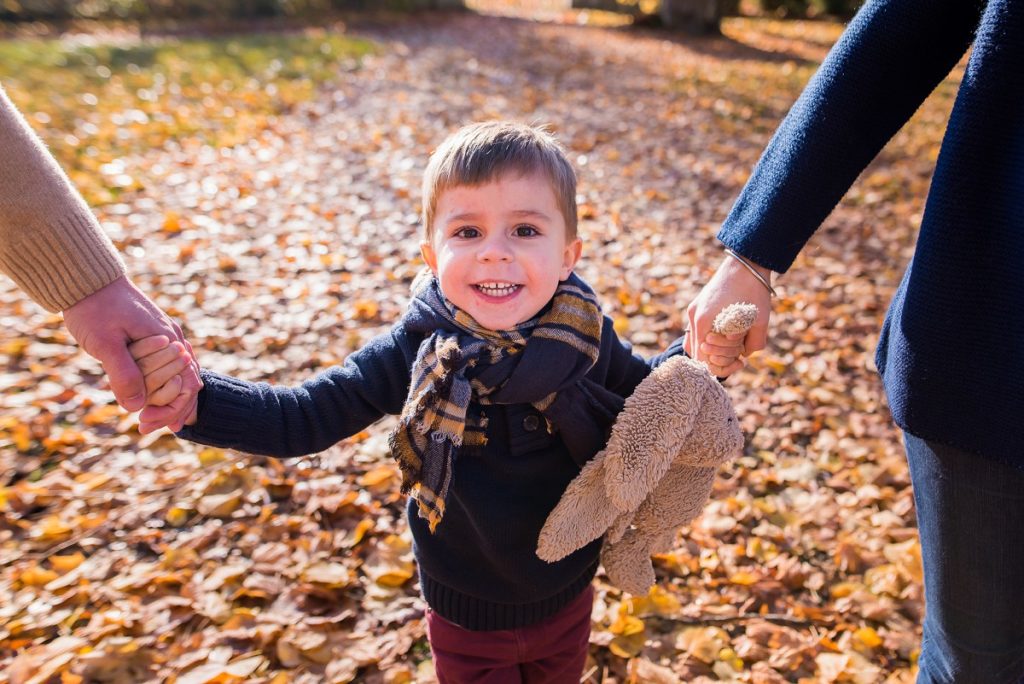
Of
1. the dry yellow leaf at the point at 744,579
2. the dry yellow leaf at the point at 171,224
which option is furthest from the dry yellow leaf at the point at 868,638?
the dry yellow leaf at the point at 171,224

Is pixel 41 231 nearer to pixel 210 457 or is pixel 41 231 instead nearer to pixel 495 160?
pixel 495 160

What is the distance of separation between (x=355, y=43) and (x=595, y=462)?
1226 cm

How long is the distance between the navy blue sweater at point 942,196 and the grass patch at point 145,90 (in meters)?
5.66

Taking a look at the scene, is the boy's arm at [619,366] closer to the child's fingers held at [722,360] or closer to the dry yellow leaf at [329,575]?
the child's fingers held at [722,360]

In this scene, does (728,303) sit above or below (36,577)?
above

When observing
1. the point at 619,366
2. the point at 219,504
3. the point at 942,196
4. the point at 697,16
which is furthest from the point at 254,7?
the point at 942,196

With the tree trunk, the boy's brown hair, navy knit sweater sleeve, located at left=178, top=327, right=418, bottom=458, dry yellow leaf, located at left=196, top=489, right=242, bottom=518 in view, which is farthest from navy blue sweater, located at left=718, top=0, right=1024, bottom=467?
the tree trunk

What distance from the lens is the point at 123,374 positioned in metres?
1.50

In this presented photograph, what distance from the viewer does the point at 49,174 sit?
155cm

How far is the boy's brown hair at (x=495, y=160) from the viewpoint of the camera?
1.61 m

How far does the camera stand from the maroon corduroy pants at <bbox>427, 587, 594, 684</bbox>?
186 cm

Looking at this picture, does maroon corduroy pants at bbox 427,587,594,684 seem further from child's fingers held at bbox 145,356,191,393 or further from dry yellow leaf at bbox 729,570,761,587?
dry yellow leaf at bbox 729,570,761,587

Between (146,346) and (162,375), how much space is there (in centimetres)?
7

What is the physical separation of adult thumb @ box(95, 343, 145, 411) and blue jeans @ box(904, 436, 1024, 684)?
1658mm
